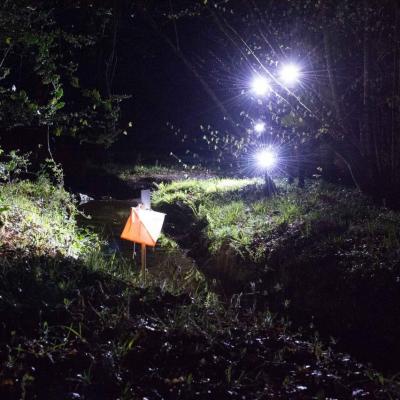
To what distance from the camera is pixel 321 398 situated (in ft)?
12.8

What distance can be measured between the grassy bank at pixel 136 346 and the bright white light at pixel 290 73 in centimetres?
667

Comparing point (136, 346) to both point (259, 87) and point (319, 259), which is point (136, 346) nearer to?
point (319, 259)

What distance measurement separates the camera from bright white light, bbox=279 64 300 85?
1070 cm

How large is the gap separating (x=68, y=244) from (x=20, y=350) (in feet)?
14.1

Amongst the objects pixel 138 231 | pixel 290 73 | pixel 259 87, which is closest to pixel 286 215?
pixel 290 73

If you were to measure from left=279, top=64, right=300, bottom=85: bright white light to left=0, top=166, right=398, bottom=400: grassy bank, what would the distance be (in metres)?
6.67

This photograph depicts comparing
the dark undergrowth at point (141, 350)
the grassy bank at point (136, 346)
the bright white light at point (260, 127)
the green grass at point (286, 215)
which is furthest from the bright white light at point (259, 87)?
the dark undergrowth at point (141, 350)

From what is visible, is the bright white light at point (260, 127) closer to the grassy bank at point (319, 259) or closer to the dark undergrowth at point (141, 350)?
the grassy bank at point (319, 259)

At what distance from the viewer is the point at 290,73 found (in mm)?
10719

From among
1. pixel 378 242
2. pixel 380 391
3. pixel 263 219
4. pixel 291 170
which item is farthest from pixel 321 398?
pixel 291 170

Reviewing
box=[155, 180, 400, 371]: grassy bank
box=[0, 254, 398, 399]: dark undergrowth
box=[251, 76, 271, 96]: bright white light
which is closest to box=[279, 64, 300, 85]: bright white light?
box=[251, 76, 271, 96]: bright white light

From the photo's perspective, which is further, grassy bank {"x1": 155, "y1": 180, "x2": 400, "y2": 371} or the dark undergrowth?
grassy bank {"x1": 155, "y1": 180, "x2": 400, "y2": 371}

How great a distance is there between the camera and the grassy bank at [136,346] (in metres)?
3.78

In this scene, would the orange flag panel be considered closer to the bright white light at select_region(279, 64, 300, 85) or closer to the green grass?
the green grass
